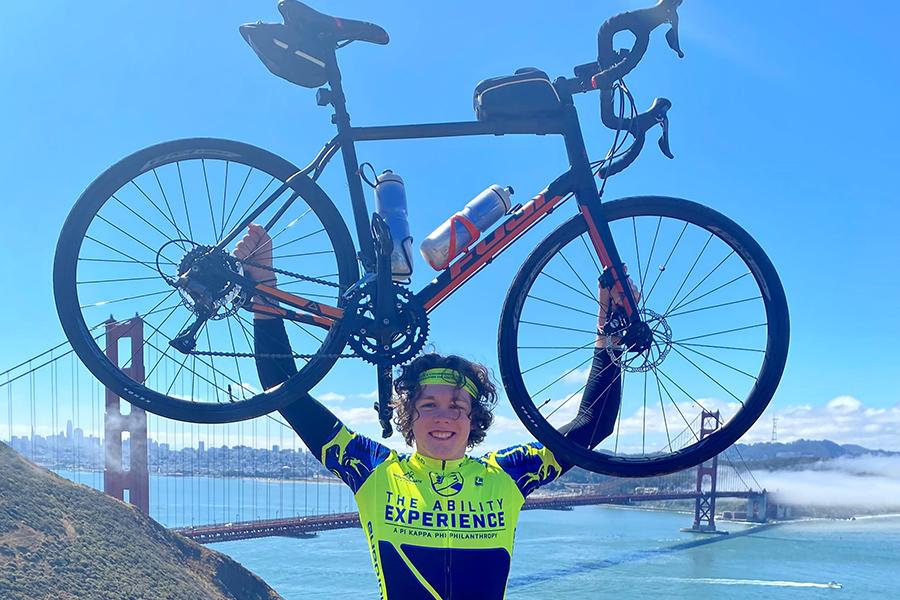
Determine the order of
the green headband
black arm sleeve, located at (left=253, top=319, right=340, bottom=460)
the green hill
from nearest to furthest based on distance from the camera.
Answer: the green headband → black arm sleeve, located at (left=253, top=319, right=340, bottom=460) → the green hill

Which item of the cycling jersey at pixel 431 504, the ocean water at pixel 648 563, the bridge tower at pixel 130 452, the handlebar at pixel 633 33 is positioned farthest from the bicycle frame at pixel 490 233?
the ocean water at pixel 648 563

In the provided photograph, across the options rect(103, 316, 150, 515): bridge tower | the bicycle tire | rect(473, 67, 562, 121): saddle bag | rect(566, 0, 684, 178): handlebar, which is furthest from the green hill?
rect(566, 0, 684, 178): handlebar

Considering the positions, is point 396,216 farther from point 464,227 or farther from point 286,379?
point 286,379

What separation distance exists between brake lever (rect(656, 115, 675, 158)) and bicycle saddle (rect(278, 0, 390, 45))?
825mm

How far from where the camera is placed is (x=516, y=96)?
2.07 meters

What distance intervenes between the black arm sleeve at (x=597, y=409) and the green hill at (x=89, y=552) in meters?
18.6

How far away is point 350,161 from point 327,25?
0.37 meters

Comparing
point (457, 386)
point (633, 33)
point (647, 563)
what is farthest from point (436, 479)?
point (647, 563)

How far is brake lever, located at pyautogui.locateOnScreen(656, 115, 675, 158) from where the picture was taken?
2191mm

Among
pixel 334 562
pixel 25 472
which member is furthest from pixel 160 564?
pixel 334 562

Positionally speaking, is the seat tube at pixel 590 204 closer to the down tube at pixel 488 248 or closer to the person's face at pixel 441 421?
the down tube at pixel 488 248

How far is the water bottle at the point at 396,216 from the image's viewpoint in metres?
1.97

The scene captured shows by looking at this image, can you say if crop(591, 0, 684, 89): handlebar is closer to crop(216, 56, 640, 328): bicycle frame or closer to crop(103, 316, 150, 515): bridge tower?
crop(216, 56, 640, 328): bicycle frame

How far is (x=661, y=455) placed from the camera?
2033mm
